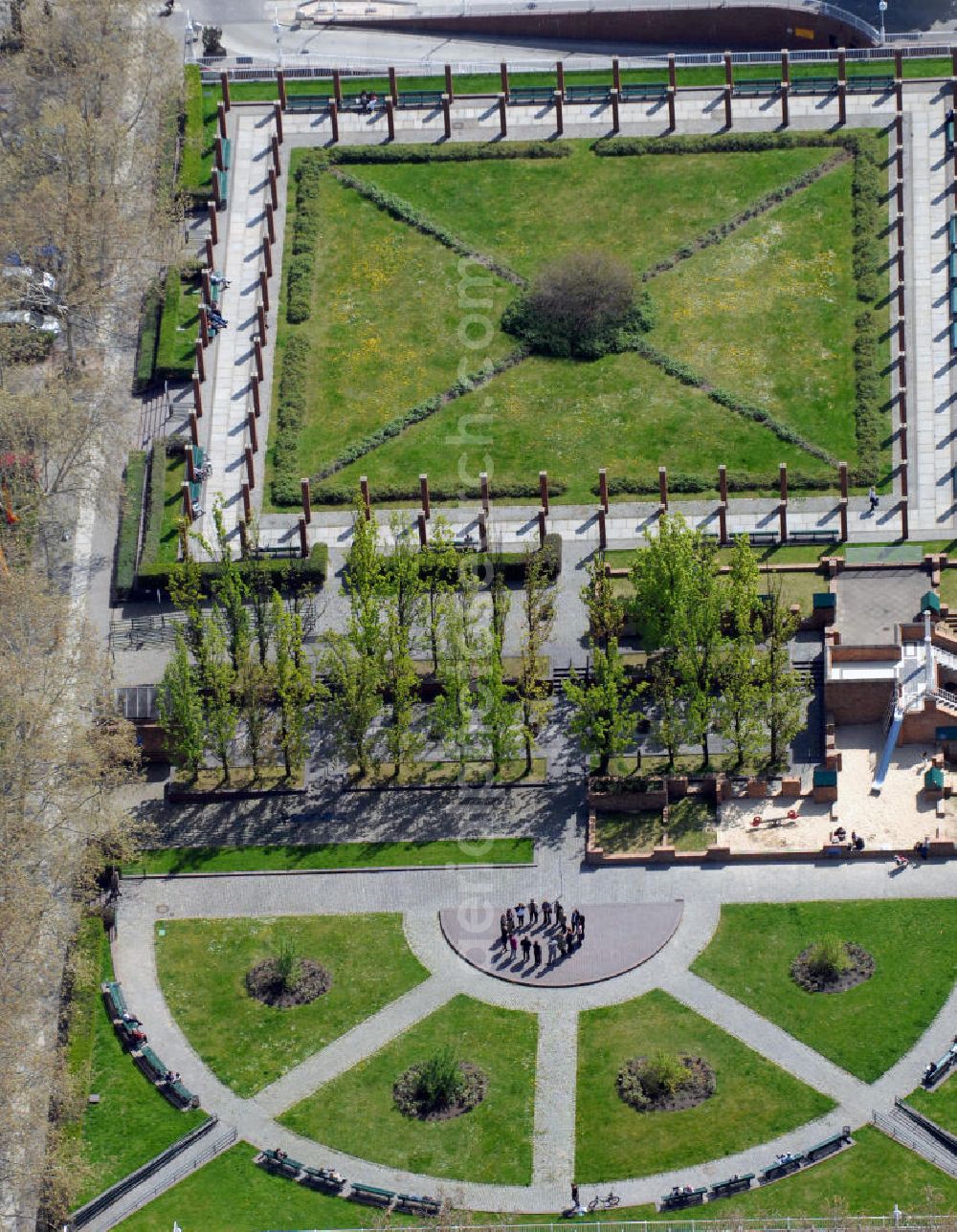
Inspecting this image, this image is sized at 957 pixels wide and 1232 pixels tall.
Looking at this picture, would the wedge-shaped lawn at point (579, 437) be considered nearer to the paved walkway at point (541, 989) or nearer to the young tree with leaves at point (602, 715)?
the young tree with leaves at point (602, 715)

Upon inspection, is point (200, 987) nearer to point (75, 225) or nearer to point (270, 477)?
point (270, 477)

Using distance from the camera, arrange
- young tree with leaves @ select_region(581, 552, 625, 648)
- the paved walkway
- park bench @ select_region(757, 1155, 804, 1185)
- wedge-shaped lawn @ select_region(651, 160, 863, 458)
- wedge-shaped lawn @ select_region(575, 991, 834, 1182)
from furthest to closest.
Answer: wedge-shaped lawn @ select_region(651, 160, 863, 458) → young tree with leaves @ select_region(581, 552, 625, 648) → the paved walkway → wedge-shaped lawn @ select_region(575, 991, 834, 1182) → park bench @ select_region(757, 1155, 804, 1185)

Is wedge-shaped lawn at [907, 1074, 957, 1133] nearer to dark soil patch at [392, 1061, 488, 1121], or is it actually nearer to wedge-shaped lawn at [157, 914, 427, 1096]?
dark soil patch at [392, 1061, 488, 1121]

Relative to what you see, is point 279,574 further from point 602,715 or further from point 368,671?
point 602,715

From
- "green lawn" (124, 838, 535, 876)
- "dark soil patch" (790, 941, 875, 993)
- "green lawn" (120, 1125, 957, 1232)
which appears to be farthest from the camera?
"green lawn" (124, 838, 535, 876)

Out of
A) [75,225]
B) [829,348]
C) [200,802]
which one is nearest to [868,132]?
[829,348]

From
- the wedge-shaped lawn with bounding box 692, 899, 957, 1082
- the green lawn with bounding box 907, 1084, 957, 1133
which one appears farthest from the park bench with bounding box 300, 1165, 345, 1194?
the green lawn with bounding box 907, 1084, 957, 1133

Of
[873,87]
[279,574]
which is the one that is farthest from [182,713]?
[873,87]
